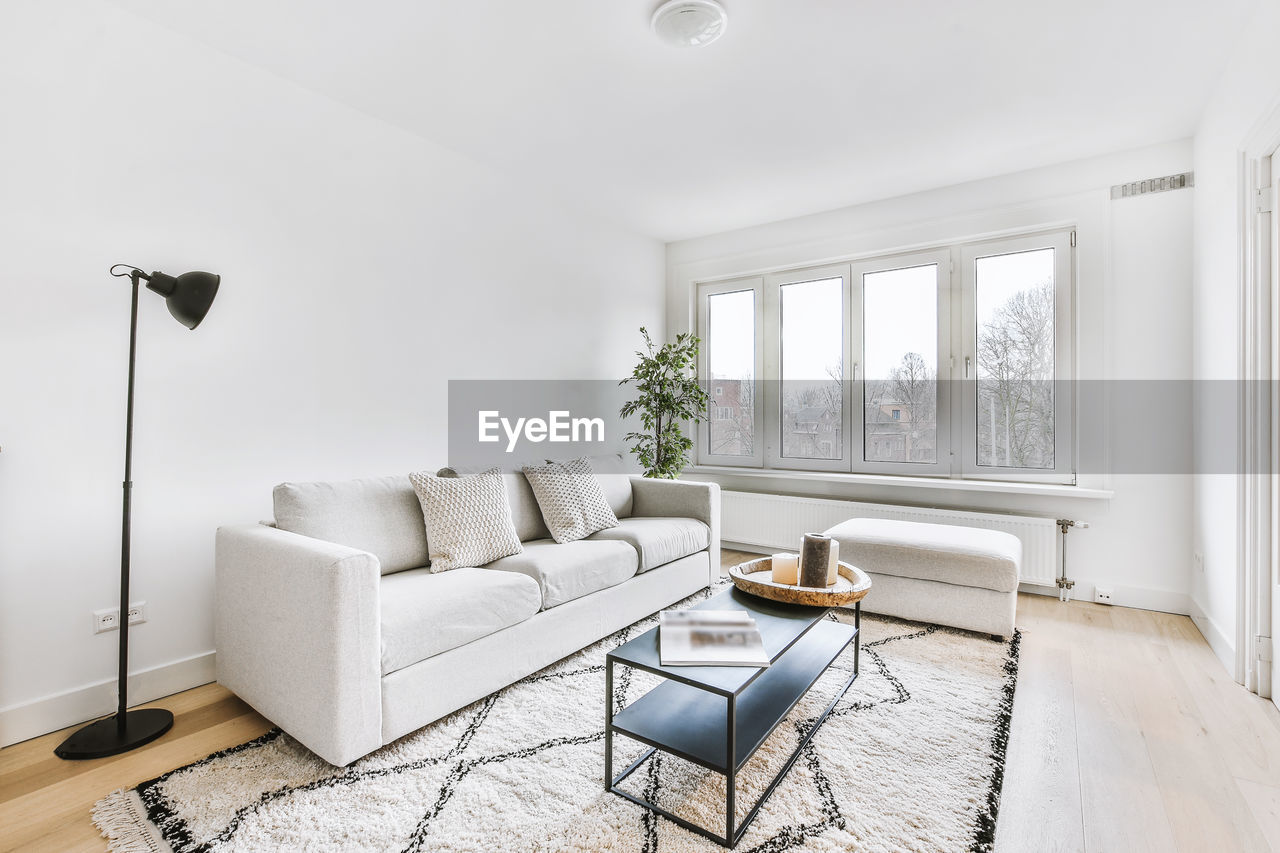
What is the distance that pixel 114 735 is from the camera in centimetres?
203

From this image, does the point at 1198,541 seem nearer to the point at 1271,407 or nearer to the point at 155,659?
the point at 1271,407

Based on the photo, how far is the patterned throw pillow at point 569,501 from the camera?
10.2 ft

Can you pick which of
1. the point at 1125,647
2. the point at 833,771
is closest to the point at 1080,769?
the point at 833,771

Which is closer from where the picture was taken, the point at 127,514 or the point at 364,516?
the point at 127,514

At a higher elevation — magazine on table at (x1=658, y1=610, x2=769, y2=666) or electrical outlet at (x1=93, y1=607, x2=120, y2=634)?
magazine on table at (x1=658, y1=610, x2=769, y2=666)

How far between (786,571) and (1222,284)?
2415 millimetres

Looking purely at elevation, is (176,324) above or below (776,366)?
below

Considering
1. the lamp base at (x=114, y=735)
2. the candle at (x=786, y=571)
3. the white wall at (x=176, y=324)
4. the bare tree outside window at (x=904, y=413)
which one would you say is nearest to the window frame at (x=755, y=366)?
the bare tree outside window at (x=904, y=413)

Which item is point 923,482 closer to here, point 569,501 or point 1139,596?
point 1139,596

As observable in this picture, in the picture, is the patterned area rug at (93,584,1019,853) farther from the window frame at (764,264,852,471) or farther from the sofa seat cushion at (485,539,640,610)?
the window frame at (764,264,852,471)

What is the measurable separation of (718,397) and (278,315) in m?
3.34

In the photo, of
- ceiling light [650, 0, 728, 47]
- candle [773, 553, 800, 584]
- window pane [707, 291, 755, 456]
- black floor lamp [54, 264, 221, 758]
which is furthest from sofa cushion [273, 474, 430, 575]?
window pane [707, 291, 755, 456]

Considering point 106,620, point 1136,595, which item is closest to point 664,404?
point 1136,595

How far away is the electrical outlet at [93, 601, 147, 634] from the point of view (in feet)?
7.25
